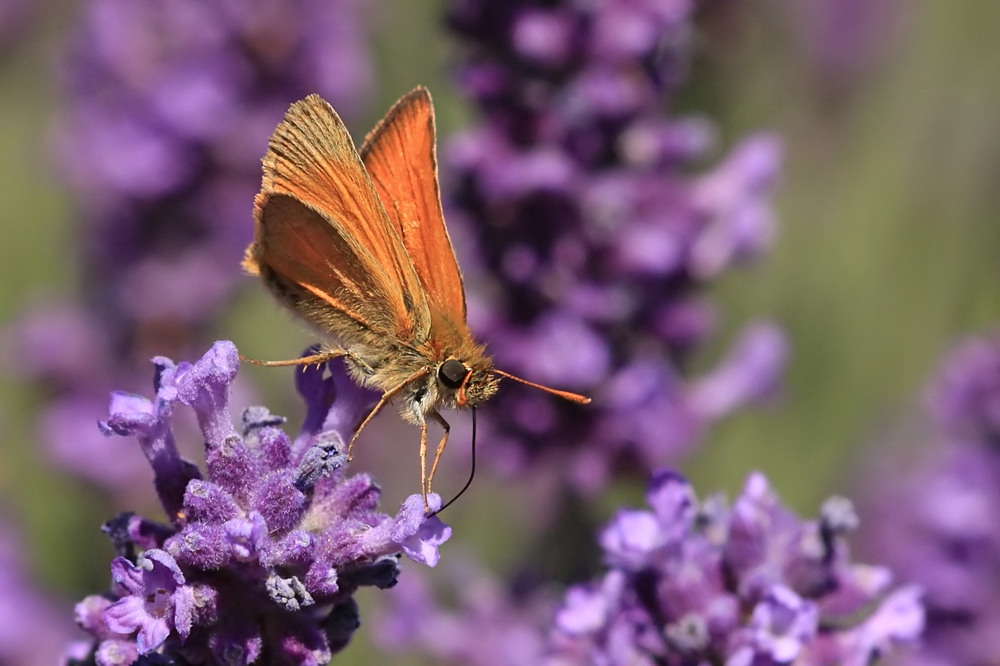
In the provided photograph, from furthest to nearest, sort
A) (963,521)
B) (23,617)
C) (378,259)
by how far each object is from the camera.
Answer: (23,617), (963,521), (378,259)

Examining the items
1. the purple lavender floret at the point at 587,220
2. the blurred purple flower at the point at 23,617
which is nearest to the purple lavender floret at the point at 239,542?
the purple lavender floret at the point at 587,220

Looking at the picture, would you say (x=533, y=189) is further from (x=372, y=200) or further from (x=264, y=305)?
(x=264, y=305)

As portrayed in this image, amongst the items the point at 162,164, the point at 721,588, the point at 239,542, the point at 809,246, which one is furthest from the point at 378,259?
the point at 809,246

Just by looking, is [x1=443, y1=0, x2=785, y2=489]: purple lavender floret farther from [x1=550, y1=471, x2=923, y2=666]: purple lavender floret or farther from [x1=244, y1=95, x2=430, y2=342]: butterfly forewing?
[x1=550, y1=471, x2=923, y2=666]: purple lavender floret

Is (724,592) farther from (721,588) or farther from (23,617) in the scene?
(23,617)

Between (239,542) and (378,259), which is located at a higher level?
(378,259)

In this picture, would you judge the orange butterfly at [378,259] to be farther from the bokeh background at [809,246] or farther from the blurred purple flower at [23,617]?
the blurred purple flower at [23,617]

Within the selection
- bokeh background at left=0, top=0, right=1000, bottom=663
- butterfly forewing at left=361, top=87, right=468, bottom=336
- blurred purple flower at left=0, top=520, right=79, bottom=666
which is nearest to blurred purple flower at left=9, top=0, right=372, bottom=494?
bokeh background at left=0, top=0, right=1000, bottom=663
